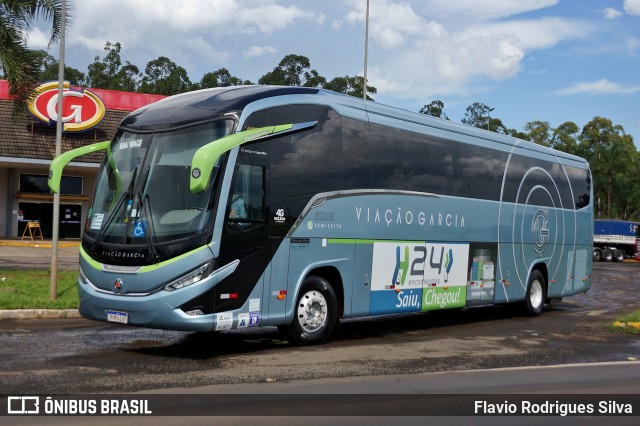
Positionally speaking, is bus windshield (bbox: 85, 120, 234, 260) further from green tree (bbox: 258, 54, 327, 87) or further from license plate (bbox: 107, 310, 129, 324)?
green tree (bbox: 258, 54, 327, 87)

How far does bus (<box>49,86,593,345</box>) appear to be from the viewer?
363 inches

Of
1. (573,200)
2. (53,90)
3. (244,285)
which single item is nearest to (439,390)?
(244,285)

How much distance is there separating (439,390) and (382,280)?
428 cm

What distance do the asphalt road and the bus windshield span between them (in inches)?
64.5

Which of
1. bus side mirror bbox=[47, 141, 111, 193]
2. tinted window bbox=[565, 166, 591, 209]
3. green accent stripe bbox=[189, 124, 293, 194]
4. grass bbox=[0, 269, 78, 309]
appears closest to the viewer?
green accent stripe bbox=[189, 124, 293, 194]

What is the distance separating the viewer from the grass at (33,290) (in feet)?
44.3

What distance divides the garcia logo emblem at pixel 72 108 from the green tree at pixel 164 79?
139ft

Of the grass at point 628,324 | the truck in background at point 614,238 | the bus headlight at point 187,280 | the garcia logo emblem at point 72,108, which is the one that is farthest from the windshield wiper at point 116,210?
the truck in background at point 614,238

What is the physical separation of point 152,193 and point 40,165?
25334 millimetres

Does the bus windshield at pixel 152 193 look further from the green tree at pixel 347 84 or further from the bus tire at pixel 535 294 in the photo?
the green tree at pixel 347 84

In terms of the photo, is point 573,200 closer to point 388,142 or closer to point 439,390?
point 388,142

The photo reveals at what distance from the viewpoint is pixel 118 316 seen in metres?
9.34

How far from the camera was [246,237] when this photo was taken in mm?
9719

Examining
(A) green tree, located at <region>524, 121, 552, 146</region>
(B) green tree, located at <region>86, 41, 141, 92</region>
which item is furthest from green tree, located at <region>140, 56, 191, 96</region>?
(A) green tree, located at <region>524, 121, 552, 146</region>
